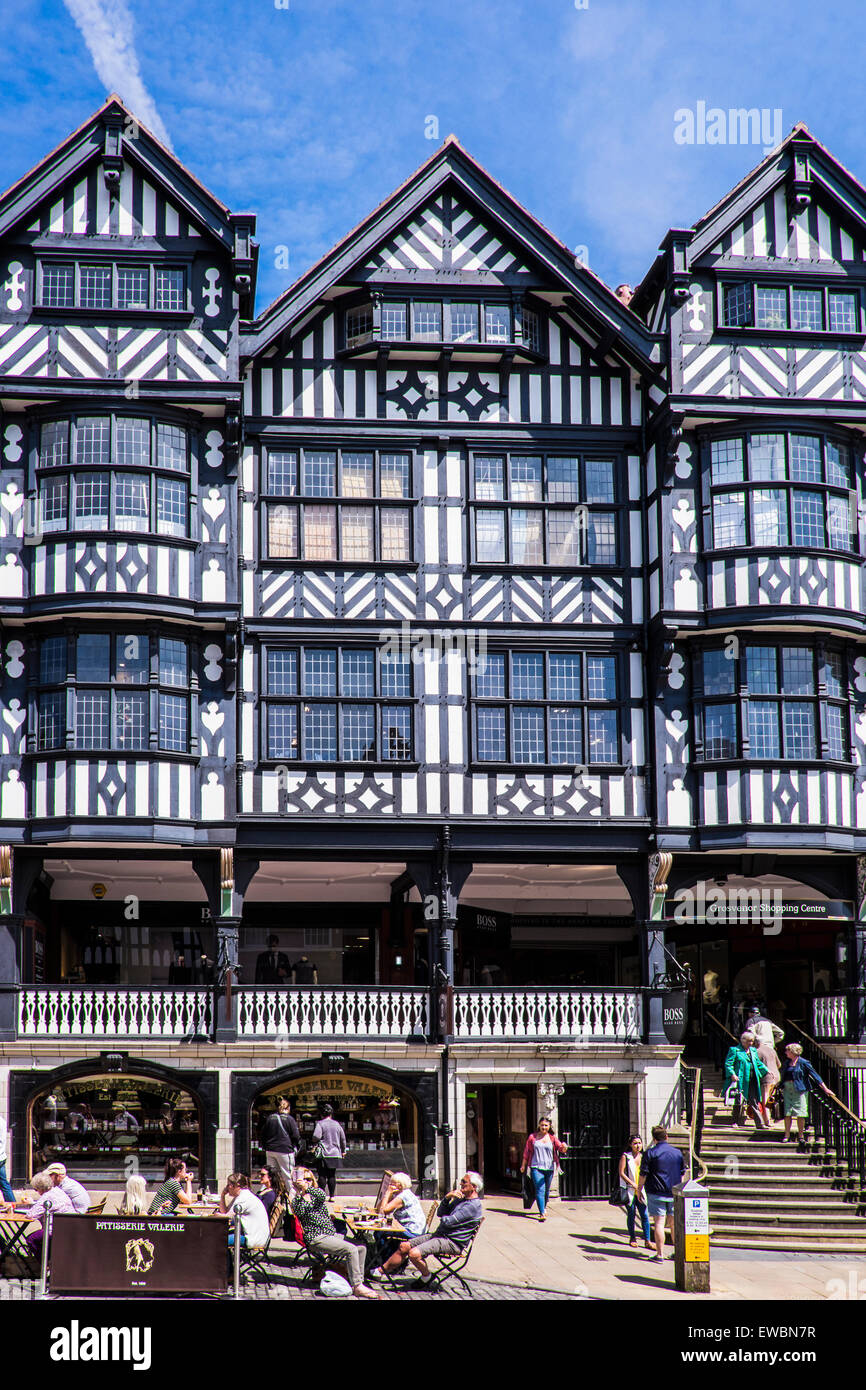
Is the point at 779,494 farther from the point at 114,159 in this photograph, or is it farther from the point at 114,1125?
the point at 114,1125

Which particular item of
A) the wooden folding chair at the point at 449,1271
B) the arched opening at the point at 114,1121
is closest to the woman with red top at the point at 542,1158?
the wooden folding chair at the point at 449,1271

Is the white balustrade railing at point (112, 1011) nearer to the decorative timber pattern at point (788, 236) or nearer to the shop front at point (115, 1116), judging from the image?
the shop front at point (115, 1116)

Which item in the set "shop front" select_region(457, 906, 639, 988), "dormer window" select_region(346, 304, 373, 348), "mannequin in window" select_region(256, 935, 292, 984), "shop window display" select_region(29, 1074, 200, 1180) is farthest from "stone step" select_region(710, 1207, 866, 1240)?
"dormer window" select_region(346, 304, 373, 348)

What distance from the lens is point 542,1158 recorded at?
21.4 metres

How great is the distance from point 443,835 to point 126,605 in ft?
20.5

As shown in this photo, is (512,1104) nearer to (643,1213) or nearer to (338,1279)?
(643,1213)

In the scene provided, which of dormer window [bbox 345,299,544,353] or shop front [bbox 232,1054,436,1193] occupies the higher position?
dormer window [bbox 345,299,544,353]

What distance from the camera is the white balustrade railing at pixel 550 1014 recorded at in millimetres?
24766

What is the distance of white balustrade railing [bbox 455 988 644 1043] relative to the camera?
24766 millimetres

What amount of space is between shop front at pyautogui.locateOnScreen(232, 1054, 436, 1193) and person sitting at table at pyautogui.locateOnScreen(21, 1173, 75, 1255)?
6.65 meters

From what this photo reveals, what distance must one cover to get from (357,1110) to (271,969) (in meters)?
3.84

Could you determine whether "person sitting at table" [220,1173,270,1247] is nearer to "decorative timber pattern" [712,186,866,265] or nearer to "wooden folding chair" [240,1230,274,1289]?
"wooden folding chair" [240,1230,274,1289]

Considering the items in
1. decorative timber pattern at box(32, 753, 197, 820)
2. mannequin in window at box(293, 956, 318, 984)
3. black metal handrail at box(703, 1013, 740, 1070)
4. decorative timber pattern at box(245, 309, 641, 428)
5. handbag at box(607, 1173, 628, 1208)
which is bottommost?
handbag at box(607, 1173, 628, 1208)
